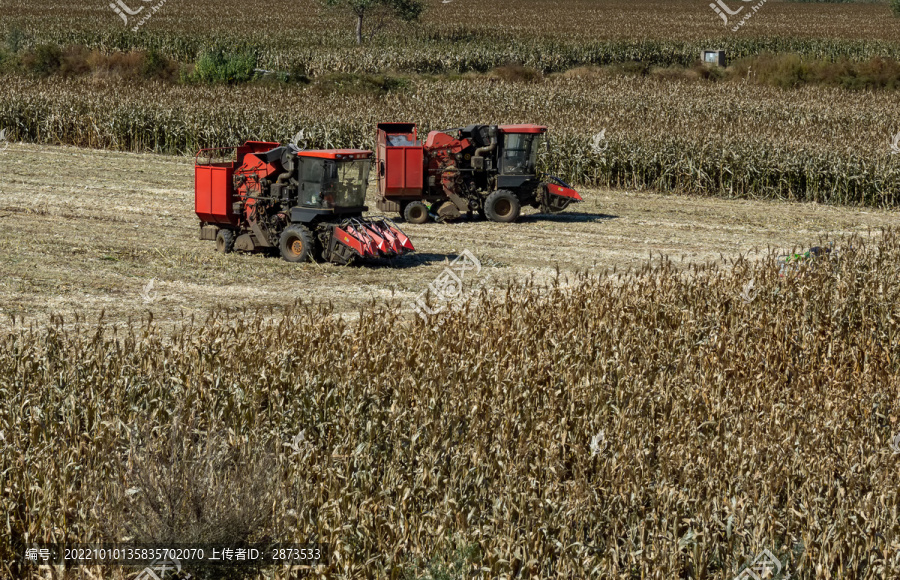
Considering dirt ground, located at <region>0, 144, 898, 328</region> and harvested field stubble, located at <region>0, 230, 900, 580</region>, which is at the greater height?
harvested field stubble, located at <region>0, 230, 900, 580</region>

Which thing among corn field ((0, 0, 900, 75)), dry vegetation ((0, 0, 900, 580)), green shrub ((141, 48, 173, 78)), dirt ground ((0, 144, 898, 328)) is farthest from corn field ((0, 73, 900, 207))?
corn field ((0, 0, 900, 75))

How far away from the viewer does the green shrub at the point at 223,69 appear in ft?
118

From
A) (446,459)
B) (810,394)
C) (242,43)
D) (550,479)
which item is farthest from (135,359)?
(242,43)

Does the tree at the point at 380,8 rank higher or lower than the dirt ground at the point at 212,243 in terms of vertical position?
higher

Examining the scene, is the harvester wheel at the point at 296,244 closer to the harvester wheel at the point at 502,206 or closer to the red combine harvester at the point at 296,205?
the red combine harvester at the point at 296,205

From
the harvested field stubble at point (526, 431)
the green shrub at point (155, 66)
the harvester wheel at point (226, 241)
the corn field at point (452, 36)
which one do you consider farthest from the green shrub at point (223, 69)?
the harvested field stubble at point (526, 431)

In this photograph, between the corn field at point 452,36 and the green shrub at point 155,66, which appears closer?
the green shrub at point 155,66

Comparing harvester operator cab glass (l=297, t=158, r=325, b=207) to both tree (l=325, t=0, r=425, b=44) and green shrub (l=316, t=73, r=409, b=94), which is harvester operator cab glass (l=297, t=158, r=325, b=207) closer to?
green shrub (l=316, t=73, r=409, b=94)

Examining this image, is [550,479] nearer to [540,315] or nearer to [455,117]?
[540,315]

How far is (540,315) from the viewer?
1041cm

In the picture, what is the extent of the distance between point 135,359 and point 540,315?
4078 mm

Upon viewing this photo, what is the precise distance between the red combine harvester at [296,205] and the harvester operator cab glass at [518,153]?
4.42m

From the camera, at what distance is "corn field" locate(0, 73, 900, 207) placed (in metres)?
22.7

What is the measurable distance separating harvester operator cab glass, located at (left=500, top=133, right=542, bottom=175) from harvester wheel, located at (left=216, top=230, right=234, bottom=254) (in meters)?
5.51
